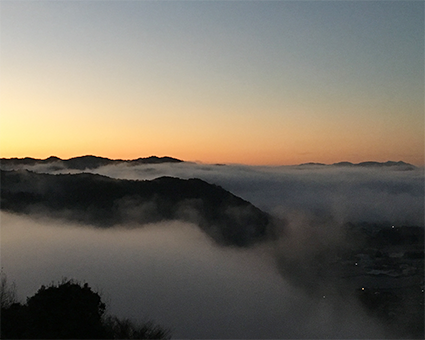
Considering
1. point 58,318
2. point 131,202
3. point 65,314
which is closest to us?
point 58,318

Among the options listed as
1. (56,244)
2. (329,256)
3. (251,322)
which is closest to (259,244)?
(329,256)

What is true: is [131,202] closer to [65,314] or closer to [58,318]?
[65,314]

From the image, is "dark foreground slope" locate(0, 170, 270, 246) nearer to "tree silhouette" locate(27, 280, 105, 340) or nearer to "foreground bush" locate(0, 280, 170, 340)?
"foreground bush" locate(0, 280, 170, 340)

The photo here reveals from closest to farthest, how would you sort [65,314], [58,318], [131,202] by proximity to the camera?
1. [58,318]
2. [65,314]
3. [131,202]

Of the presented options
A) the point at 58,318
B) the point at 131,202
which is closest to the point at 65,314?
the point at 58,318

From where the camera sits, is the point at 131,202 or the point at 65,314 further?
the point at 131,202

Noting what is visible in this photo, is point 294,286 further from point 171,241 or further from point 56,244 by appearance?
point 56,244

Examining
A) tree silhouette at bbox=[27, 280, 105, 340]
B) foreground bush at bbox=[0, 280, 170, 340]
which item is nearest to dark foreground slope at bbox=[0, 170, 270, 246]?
foreground bush at bbox=[0, 280, 170, 340]

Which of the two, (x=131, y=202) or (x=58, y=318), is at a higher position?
(x=58, y=318)

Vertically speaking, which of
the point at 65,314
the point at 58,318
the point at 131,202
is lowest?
the point at 131,202
